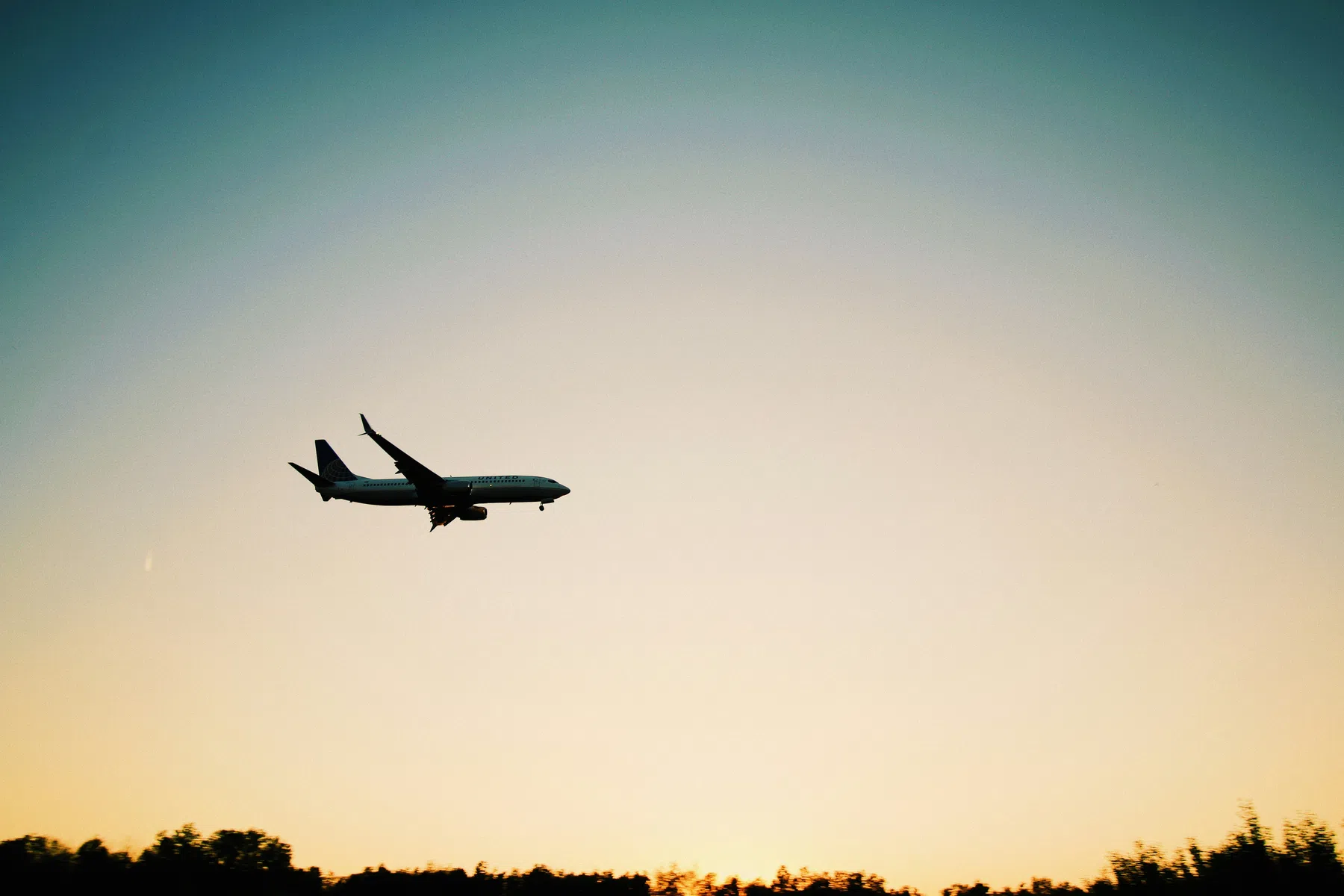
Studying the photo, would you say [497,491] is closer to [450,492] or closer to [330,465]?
[450,492]

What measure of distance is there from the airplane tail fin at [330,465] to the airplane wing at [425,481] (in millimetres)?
18016

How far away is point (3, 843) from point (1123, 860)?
18324cm

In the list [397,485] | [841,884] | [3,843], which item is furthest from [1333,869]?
[3,843]

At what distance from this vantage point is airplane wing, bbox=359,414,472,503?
85.8m

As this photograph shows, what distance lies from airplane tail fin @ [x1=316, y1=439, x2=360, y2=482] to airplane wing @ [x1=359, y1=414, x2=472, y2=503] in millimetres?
18016

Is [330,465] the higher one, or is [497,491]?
[330,465]

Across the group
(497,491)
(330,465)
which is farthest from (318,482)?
(497,491)

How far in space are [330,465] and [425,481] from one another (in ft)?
87.4

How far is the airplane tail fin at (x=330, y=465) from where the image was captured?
10544 cm

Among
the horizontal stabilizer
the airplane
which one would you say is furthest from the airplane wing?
the horizontal stabilizer

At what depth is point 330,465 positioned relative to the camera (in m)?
109

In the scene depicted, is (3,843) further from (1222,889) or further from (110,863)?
(1222,889)

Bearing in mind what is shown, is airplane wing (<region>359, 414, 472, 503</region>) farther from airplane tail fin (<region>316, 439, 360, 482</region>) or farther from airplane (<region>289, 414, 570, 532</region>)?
airplane tail fin (<region>316, 439, 360, 482</region>)

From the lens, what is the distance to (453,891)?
4678 inches
